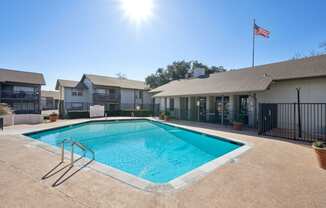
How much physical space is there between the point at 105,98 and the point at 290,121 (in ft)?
80.6

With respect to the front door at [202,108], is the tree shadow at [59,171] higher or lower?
lower

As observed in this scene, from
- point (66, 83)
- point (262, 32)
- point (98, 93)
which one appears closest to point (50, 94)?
point (66, 83)

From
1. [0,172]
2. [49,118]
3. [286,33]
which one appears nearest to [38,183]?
[0,172]

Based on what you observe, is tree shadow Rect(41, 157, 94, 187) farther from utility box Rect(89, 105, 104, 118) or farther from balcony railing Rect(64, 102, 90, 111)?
balcony railing Rect(64, 102, 90, 111)

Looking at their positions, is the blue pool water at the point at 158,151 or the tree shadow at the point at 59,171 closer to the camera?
the tree shadow at the point at 59,171

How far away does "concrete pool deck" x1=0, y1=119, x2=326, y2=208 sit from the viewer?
3.29 meters

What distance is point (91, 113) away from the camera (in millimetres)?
21344

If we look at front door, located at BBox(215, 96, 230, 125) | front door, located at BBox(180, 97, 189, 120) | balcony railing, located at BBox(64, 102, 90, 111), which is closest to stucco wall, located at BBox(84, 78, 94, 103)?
balcony railing, located at BBox(64, 102, 90, 111)

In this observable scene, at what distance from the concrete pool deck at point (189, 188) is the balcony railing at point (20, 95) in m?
22.9

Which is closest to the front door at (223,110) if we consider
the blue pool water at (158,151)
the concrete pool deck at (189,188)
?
the blue pool water at (158,151)

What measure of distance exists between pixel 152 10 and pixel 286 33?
11450mm

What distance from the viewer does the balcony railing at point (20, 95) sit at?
22638mm

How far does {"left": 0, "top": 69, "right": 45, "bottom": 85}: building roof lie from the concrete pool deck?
2352cm

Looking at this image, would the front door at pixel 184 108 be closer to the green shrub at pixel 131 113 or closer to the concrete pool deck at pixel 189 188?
the green shrub at pixel 131 113
